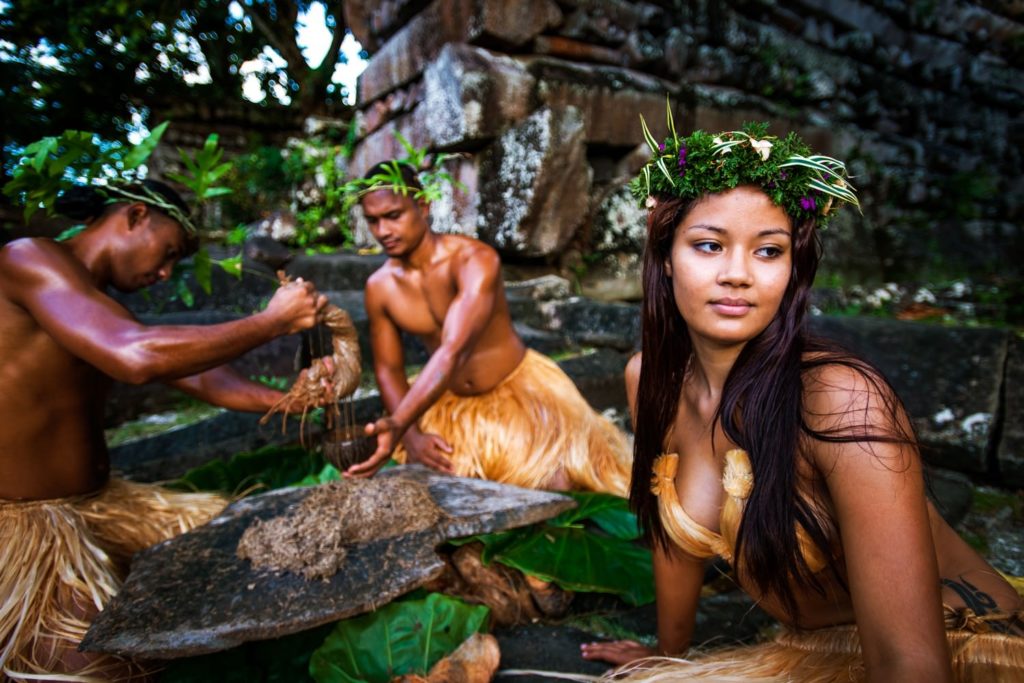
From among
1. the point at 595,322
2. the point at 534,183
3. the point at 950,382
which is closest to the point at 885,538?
the point at 950,382

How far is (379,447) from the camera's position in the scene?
2.17m

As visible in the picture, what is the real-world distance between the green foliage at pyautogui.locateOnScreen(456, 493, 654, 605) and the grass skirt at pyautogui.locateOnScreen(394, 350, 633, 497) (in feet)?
1.50

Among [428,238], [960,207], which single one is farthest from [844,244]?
[428,238]

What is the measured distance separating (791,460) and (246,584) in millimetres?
1484

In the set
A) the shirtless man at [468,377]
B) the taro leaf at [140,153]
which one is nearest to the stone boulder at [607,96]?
the shirtless man at [468,377]

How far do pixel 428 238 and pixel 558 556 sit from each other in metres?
1.65

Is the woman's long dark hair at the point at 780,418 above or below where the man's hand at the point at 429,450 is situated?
above

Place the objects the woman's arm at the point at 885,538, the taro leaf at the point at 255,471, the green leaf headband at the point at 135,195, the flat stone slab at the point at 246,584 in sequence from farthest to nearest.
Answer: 1. the taro leaf at the point at 255,471
2. the green leaf headband at the point at 135,195
3. the flat stone slab at the point at 246,584
4. the woman's arm at the point at 885,538

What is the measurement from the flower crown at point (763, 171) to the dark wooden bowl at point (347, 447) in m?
1.44

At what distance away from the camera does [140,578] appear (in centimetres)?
166

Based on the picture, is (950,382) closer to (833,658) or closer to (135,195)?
(833,658)

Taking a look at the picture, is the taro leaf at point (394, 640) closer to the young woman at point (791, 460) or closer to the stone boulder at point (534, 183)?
the young woman at point (791, 460)

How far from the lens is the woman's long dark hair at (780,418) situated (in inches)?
45.8

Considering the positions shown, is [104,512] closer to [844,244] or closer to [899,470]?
[899,470]
